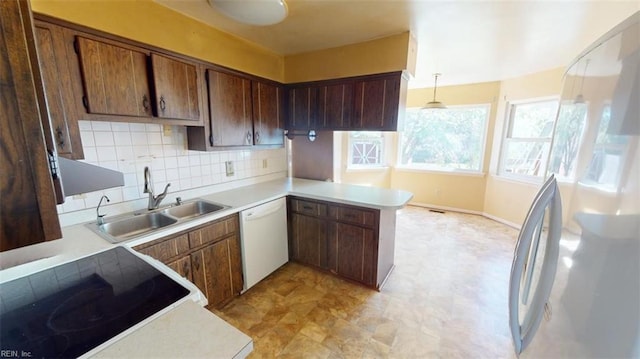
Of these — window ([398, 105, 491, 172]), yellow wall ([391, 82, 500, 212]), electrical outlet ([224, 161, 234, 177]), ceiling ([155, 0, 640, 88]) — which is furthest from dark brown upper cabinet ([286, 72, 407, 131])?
yellow wall ([391, 82, 500, 212])

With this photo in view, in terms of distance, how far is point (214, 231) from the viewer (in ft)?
6.31

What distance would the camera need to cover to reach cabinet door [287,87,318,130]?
9.09 feet

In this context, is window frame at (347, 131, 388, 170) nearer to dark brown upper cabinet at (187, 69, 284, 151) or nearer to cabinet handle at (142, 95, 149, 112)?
dark brown upper cabinet at (187, 69, 284, 151)

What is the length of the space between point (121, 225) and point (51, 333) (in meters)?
1.21

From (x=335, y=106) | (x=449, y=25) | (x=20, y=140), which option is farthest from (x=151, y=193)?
(x=449, y=25)

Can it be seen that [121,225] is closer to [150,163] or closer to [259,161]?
[150,163]

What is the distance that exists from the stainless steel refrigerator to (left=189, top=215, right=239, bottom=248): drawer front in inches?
73.9

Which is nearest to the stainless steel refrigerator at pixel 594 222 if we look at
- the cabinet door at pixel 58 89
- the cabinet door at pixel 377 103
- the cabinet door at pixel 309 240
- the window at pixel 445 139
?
the cabinet door at pixel 377 103

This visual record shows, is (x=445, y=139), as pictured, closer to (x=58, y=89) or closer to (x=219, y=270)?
(x=219, y=270)

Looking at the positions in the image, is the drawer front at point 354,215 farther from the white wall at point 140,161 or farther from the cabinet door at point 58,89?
the cabinet door at point 58,89

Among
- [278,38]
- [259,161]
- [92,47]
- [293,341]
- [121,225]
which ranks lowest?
[293,341]

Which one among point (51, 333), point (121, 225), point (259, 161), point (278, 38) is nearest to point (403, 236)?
point (259, 161)

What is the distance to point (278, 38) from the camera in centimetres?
239

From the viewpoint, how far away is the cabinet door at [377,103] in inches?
91.8
